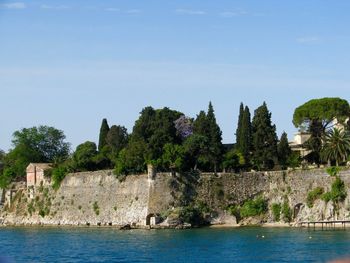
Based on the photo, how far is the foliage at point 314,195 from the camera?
149ft

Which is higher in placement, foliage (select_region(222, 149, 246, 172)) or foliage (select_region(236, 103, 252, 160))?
foliage (select_region(236, 103, 252, 160))

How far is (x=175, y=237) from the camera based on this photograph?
39.5 meters

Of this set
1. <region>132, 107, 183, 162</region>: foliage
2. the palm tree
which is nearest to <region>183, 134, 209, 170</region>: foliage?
<region>132, 107, 183, 162</region>: foliage

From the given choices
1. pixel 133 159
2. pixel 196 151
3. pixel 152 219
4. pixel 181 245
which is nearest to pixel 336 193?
pixel 196 151

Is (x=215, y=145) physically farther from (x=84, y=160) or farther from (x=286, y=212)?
(x=84, y=160)

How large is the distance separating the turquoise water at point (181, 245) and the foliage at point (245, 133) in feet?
26.2

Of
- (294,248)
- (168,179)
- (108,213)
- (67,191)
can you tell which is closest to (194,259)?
(294,248)

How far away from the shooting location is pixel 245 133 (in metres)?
51.2

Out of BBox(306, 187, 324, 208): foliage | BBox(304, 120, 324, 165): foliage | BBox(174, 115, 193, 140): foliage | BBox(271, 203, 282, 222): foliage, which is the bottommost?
BBox(271, 203, 282, 222): foliage

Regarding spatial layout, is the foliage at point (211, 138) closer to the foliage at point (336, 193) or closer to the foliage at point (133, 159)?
the foliage at point (133, 159)

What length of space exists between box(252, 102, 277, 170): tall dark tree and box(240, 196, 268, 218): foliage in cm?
350

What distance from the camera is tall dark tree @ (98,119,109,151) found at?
63.4 meters

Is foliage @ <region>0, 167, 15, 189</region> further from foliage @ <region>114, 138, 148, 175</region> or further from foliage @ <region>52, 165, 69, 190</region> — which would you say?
foliage @ <region>114, 138, 148, 175</region>

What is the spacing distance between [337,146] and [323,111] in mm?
7865
